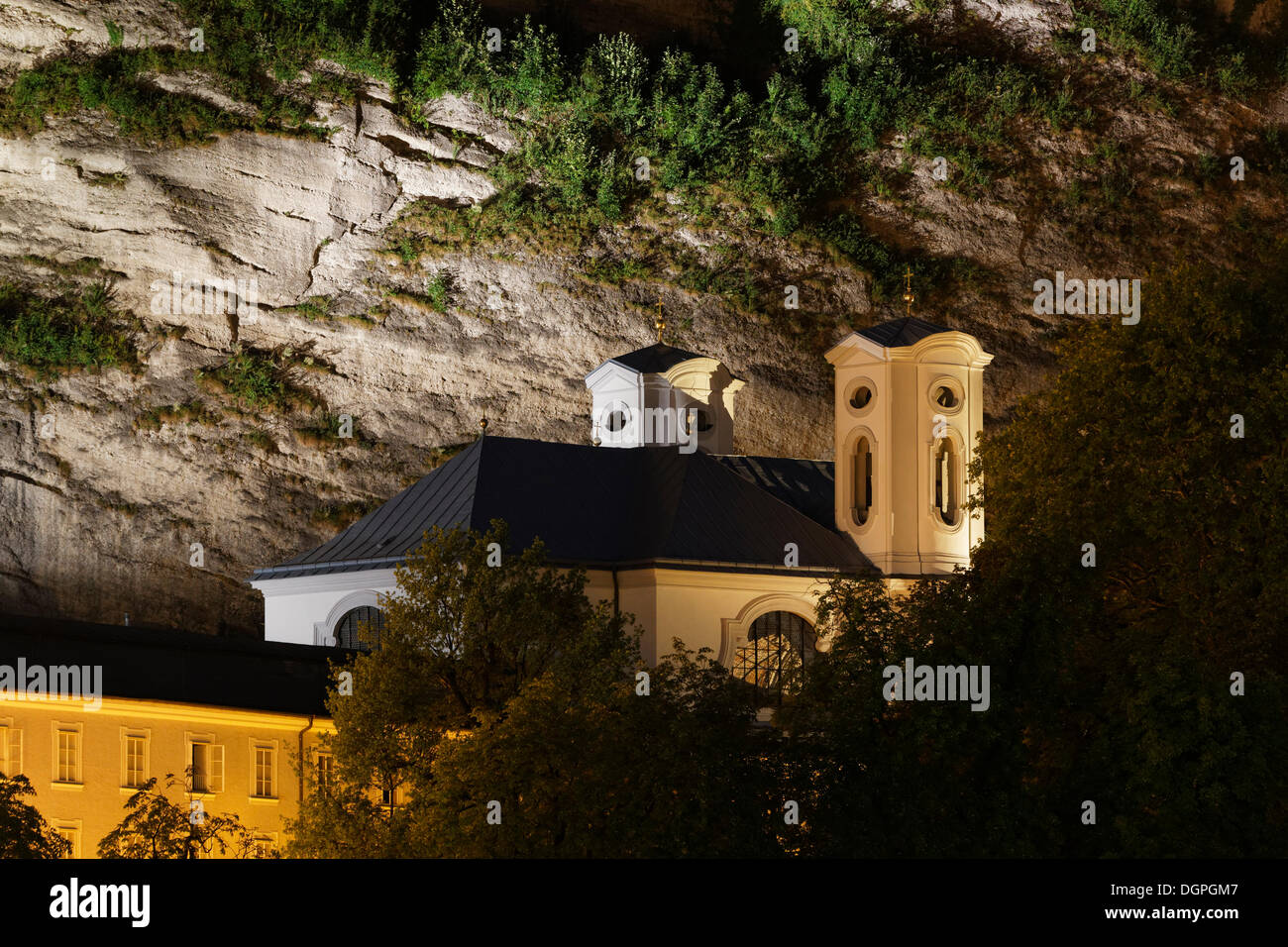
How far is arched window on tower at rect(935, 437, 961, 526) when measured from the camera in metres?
53.2

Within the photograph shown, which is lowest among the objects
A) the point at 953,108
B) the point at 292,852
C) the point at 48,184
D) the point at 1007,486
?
the point at 292,852

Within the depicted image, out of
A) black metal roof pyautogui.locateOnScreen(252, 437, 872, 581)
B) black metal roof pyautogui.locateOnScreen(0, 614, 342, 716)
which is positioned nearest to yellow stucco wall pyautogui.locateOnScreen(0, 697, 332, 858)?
black metal roof pyautogui.locateOnScreen(0, 614, 342, 716)

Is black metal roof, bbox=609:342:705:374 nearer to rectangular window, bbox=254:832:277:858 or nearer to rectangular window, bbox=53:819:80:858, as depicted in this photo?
rectangular window, bbox=254:832:277:858

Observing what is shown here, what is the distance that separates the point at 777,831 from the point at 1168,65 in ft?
176

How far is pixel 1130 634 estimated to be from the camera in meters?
36.3

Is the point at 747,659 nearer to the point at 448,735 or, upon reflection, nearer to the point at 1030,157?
the point at 448,735

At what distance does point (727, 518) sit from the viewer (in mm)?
51750

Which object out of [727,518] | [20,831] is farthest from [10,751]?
[727,518]

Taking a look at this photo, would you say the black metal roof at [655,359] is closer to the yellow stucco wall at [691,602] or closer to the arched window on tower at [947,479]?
the arched window on tower at [947,479]

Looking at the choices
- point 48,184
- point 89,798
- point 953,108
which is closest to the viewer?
point 89,798

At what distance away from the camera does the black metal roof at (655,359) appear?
5916 centimetres

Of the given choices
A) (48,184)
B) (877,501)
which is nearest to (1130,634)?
(877,501)

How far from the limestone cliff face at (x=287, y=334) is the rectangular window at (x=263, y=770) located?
17.8 metres

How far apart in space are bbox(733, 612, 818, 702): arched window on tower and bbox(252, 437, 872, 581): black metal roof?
1299 millimetres
